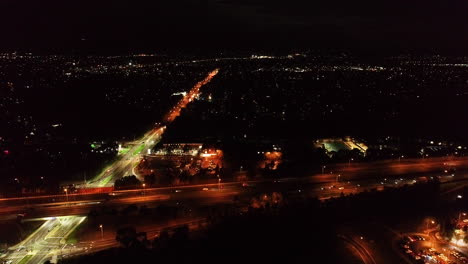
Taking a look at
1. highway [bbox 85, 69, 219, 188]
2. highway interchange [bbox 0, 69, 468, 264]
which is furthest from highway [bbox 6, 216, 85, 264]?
highway [bbox 85, 69, 219, 188]

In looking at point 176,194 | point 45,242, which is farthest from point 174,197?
point 45,242

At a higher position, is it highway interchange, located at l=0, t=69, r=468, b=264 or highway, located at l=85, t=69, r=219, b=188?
highway, located at l=85, t=69, r=219, b=188

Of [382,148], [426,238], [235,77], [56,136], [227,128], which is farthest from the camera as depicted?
A: [235,77]

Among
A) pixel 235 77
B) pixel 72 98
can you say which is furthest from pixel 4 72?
pixel 235 77

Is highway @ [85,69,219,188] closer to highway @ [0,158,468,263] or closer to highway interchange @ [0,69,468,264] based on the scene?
highway interchange @ [0,69,468,264]

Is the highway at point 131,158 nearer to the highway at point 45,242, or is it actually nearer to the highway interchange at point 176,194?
the highway interchange at point 176,194

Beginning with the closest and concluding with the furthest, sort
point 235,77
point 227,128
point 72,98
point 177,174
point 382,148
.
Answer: point 177,174 < point 382,148 < point 227,128 < point 72,98 < point 235,77

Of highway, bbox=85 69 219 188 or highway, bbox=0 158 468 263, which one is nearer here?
highway, bbox=0 158 468 263

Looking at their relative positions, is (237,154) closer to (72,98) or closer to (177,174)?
(177,174)

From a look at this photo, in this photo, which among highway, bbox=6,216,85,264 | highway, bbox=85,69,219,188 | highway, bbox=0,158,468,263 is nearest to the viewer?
highway, bbox=6,216,85,264

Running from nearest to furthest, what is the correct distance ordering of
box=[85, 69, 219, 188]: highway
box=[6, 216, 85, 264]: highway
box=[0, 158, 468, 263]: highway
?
box=[6, 216, 85, 264]: highway < box=[0, 158, 468, 263]: highway < box=[85, 69, 219, 188]: highway

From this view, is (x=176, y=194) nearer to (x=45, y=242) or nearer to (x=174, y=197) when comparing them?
(x=174, y=197)
